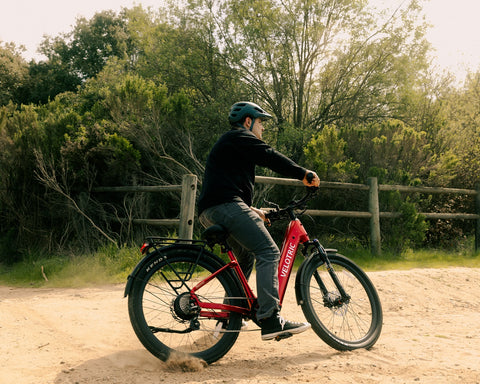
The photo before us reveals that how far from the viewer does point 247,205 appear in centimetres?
369

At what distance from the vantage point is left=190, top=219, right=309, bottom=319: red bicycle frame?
3.49 m

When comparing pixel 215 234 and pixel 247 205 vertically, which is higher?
pixel 247 205

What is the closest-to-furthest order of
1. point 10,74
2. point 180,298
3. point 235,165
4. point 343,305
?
point 180,298
point 235,165
point 343,305
point 10,74

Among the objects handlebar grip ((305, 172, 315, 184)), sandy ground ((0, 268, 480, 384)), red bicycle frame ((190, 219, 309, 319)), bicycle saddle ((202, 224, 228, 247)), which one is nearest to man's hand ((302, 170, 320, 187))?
handlebar grip ((305, 172, 315, 184))

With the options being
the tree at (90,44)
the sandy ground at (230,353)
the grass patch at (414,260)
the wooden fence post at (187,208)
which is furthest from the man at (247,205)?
the tree at (90,44)

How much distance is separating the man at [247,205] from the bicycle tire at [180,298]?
0.24 m

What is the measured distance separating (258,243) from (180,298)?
2.29ft

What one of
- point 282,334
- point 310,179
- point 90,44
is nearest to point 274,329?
point 282,334

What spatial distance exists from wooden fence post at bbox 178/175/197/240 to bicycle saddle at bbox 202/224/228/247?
339 cm

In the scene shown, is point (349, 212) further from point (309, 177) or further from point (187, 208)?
point (309, 177)

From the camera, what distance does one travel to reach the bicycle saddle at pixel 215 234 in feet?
11.4

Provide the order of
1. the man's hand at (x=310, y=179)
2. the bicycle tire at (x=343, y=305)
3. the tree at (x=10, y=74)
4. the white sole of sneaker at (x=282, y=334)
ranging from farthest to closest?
the tree at (x=10, y=74)
the bicycle tire at (x=343, y=305)
the man's hand at (x=310, y=179)
the white sole of sneaker at (x=282, y=334)

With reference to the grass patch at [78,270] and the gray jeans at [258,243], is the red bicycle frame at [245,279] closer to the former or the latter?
the gray jeans at [258,243]

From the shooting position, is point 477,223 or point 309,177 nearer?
point 309,177
